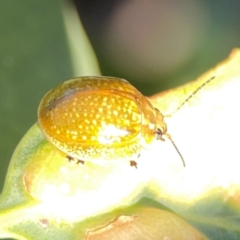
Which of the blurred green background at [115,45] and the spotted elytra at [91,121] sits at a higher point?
the blurred green background at [115,45]

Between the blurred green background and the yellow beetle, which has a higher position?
the blurred green background

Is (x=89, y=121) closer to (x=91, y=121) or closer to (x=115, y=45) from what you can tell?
(x=91, y=121)

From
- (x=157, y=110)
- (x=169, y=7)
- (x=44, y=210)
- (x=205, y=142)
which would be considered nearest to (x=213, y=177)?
(x=205, y=142)

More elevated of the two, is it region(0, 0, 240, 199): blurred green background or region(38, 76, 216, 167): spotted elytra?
region(0, 0, 240, 199): blurred green background

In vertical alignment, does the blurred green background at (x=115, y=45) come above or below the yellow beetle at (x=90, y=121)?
above

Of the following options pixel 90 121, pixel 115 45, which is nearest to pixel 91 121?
pixel 90 121
